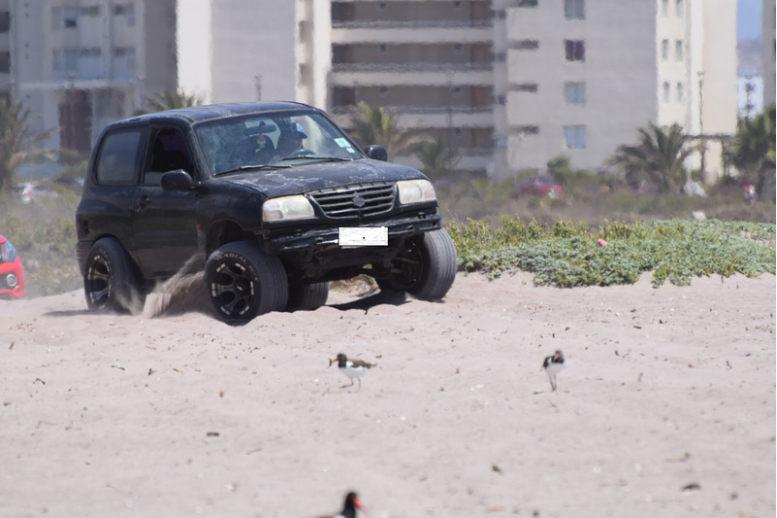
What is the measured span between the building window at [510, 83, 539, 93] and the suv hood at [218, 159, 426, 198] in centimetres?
5614

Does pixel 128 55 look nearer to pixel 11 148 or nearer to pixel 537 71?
pixel 11 148

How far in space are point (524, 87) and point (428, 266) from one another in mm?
56265

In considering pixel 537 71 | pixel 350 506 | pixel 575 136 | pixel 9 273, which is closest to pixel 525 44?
pixel 537 71

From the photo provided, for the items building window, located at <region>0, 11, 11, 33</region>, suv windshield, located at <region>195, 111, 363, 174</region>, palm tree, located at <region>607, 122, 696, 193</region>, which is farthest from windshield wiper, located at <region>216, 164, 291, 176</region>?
building window, located at <region>0, 11, 11, 33</region>

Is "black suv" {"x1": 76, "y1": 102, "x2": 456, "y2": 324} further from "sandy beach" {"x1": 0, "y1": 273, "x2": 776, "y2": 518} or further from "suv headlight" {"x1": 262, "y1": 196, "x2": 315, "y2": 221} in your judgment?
"sandy beach" {"x1": 0, "y1": 273, "x2": 776, "y2": 518}

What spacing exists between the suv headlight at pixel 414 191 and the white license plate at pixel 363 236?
0.40 metres

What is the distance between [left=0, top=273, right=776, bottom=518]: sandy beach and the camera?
4266 millimetres

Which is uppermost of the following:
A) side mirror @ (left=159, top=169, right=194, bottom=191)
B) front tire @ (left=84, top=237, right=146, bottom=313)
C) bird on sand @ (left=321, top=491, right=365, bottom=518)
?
side mirror @ (left=159, top=169, right=194, bottom=191)

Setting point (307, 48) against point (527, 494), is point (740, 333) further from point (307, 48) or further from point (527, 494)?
point (307, 48)

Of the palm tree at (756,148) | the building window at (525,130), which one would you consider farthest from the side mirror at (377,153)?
the building window at (525,130)

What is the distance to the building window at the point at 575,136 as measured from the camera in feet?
207

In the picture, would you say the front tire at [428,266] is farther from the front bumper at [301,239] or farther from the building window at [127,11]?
the building window at [127,11]

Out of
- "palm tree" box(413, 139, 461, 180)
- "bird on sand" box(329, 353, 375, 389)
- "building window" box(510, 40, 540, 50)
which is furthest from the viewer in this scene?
"building window" box(510, 40, 540, 50)

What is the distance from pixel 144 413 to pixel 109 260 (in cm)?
420
